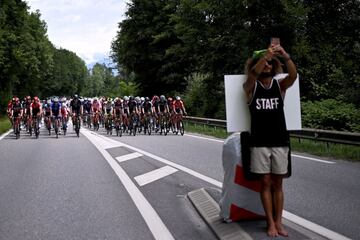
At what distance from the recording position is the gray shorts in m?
5.12

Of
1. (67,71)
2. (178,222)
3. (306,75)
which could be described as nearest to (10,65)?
(306,75)

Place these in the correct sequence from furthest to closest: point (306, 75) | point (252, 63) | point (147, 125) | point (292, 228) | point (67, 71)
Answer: point (67, 71) < point (147, 125) < point (306, 75) < point (292, 228) < point (252, 63)

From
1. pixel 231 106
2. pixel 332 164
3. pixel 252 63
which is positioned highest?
pixel 252 63

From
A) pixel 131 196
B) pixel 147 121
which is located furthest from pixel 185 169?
pixel 147 121

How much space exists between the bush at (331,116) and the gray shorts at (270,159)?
545 inches

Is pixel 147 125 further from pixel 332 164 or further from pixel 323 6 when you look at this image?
pixel 332 164

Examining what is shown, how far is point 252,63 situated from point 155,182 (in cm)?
471

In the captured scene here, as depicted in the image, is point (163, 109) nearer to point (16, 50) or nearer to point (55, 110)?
point (55, 110)

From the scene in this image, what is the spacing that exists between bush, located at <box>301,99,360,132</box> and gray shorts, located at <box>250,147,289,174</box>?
13848mm

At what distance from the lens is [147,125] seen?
993 inches

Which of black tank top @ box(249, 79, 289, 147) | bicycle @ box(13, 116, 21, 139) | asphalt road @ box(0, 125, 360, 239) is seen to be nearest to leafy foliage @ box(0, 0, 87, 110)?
bicycle @ box(13, 116, 21, 139)

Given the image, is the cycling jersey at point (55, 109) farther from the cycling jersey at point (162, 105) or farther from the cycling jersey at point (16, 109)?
the cycling jersey at point (162, 105)

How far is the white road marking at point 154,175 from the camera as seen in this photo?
9.50 m

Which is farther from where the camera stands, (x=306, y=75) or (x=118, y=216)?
(x=306, y=75)
